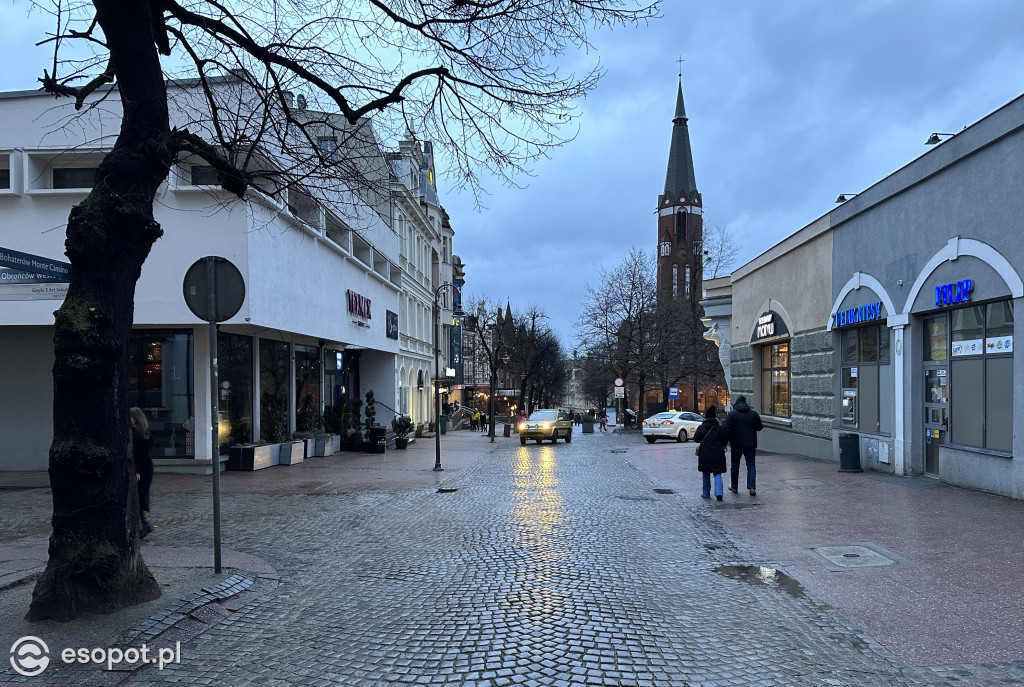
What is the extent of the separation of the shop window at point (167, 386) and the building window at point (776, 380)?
16.4m

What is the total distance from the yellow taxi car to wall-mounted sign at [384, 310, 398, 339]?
6852mm

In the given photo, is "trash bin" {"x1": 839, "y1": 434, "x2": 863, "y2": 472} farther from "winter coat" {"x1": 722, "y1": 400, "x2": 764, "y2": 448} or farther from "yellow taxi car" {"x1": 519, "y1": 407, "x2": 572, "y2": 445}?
"yellow taxi car" {"x1": 519, "y1": 407, "x2": 572, "y2": 445}

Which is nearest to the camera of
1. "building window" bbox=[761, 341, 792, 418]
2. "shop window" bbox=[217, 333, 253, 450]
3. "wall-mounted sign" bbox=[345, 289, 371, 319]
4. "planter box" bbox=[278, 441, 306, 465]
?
"shop window" bbox=[217, 333, 253, 450]

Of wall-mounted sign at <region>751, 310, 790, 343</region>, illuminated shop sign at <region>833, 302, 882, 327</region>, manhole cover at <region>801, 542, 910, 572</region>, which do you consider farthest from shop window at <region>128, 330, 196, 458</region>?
wall-mounted sign at <region>751, 310, 790, 343</region>

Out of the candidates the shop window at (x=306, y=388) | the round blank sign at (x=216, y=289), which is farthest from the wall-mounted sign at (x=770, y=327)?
the round blank sign at (x=216, y=289)

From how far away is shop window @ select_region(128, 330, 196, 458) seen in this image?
16.3 meters

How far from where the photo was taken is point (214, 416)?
23.7 ft

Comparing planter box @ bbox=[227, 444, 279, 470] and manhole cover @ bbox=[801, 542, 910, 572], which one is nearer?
manhole cover @ bbox=[801, 542, 910, 572]

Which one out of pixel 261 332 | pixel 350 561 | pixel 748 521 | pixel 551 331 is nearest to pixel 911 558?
pixel 748 521

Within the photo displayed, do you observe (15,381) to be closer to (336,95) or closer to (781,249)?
(336,95)

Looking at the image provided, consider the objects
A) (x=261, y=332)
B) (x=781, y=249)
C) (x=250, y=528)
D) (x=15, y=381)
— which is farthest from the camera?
(x=781, y=249)

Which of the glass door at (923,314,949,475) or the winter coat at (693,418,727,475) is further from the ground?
the glass door at (923,314,949,475)

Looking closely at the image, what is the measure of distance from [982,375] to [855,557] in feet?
20.7

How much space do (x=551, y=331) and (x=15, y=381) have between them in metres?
63.0
